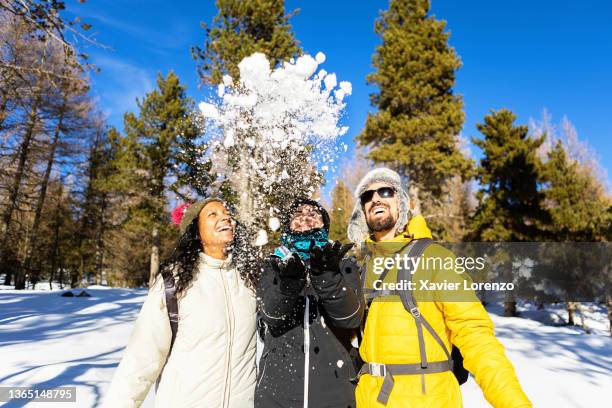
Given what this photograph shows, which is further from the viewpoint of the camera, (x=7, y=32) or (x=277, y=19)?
(x=277, y=19)

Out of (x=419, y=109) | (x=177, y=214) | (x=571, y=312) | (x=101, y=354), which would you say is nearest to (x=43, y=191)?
(x=101, y=354)

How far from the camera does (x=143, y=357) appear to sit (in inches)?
76.8

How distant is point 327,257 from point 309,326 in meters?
0.57

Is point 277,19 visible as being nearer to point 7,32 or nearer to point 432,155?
point 432,155

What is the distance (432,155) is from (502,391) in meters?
14.6

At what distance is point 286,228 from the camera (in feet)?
8.36

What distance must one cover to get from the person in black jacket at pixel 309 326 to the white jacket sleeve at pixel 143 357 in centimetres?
56

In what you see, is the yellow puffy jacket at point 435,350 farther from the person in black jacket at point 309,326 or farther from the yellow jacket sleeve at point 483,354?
the person in black jacket at point 309,326

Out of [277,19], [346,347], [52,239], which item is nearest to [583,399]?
[346,347]

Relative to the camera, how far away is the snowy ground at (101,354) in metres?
4.29

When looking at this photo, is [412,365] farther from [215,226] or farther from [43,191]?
[43,191]

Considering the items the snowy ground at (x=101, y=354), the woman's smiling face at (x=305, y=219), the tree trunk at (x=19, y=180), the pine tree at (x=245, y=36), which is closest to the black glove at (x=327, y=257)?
the woman's smiling face at (x=305, y=219)

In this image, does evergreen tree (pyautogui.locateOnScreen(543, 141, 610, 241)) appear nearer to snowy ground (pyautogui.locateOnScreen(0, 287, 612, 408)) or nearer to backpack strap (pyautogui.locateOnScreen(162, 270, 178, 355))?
snowy ground (pyautogui.locateOnScreen(0, 287, 612, 408))

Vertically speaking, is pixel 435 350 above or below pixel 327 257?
below
